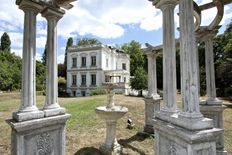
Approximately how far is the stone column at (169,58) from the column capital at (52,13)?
237 cm

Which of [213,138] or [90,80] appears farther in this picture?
[90,80]

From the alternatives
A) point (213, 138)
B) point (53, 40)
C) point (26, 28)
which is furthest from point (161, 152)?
point (26, 28)

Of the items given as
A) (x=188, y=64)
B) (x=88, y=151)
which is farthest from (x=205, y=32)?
(x=88, y=151)

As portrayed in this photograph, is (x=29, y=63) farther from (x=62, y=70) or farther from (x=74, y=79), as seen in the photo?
(x=62, y=70)

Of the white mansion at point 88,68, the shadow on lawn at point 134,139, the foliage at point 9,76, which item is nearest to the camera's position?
the shadow on lawn at point 134,139

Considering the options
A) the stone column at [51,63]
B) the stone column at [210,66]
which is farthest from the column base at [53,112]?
the stone column at [210,66]

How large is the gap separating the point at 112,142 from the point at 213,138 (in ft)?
12.2

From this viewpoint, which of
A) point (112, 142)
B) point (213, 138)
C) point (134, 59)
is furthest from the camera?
point (134, 59)

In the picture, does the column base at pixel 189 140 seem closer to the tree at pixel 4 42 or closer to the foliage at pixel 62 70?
the foliage at pixel 62 70

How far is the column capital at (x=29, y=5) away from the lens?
3.99 meters

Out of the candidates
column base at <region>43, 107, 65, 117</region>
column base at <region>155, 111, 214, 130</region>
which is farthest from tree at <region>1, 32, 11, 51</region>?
column base at <region>155, 111, 214, 130</region>

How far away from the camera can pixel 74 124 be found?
893 cm

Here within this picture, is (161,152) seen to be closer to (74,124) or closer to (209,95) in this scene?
(209,95)

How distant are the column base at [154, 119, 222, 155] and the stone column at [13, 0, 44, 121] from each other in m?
2.66
